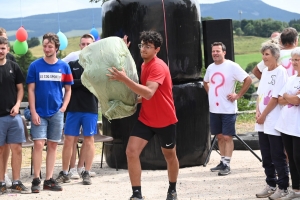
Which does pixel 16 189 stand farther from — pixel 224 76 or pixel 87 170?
pixel 224 76

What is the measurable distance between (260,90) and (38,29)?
155 m

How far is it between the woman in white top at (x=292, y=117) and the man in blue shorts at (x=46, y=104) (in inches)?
109

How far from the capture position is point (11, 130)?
25.4ft

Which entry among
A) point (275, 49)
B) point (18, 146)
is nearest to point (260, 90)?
point (275, 49)

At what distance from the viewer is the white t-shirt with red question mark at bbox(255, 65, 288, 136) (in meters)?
6.85

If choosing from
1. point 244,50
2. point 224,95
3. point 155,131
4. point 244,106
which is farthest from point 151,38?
point 244,50

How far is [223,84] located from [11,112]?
306 centimetres

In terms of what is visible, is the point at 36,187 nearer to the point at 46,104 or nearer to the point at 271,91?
the point at 46,104

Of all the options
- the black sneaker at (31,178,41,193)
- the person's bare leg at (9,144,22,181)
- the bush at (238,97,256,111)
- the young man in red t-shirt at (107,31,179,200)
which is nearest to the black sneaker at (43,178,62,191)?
the black sneaker at (31,178,41,193)

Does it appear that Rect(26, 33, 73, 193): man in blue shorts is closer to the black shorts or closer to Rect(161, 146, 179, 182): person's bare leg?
the black shorts

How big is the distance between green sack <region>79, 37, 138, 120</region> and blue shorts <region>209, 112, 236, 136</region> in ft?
8.82

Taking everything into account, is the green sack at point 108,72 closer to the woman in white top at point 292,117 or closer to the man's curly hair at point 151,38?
the man's curly hair at point 151,38

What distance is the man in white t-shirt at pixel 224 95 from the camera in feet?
29.7

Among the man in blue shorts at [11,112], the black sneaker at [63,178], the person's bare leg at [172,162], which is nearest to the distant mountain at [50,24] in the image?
the black sneaker at [63,178]
